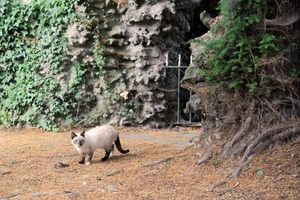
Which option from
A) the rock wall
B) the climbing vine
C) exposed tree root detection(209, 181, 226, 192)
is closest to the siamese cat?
the climbing vine

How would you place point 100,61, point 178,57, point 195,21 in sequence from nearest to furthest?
1. point 100,61
2. point 178,57
3. point 195,21

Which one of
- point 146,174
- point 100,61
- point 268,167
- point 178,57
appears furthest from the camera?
point 178,57

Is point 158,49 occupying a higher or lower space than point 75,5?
lower

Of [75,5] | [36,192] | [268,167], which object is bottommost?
[36,192]

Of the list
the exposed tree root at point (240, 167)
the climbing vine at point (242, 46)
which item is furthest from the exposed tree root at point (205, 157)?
the climbing vine at point (242, 46)

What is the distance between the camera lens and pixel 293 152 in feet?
18.3

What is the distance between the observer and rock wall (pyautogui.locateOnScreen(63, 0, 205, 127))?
12727mm

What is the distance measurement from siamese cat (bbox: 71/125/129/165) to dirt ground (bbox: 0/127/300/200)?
19 cm

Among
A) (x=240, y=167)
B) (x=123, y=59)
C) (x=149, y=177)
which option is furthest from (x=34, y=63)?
(x=240, y=167)

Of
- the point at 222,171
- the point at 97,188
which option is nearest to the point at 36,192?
the point at 97,188

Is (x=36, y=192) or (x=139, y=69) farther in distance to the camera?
(x=139, y=69)

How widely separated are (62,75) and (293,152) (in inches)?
346

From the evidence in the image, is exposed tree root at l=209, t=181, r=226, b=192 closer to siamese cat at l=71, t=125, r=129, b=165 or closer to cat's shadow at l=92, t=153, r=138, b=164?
cat's shadow at l=92, t=153, r=138, b=164

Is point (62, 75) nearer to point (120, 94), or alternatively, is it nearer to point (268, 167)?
point (120, 94)
